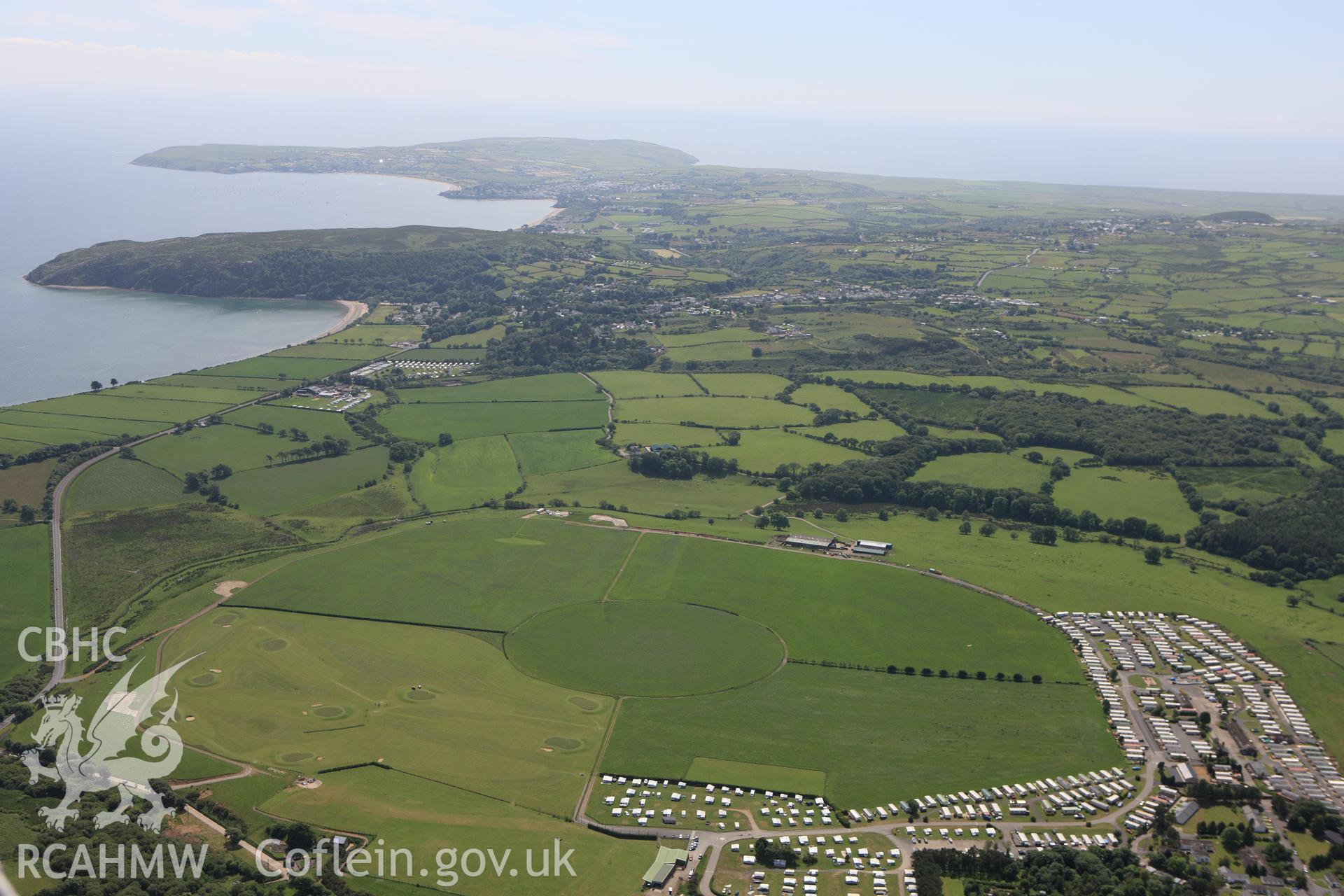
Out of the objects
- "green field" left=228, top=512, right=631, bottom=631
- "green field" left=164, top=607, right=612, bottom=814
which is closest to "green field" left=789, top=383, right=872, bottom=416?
"green field" left=228, top=512, right=631, bottom=631

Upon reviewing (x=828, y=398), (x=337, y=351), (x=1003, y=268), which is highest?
(x=1003, y=268)

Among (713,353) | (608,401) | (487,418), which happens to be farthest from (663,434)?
(713,353)

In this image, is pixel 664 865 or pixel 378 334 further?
pixel 378 334

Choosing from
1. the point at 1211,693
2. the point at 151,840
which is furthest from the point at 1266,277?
the point at 151,840

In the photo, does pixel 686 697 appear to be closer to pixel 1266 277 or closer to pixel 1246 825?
pixel 1246 825

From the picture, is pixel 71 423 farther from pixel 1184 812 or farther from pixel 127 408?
pixel 1184 812

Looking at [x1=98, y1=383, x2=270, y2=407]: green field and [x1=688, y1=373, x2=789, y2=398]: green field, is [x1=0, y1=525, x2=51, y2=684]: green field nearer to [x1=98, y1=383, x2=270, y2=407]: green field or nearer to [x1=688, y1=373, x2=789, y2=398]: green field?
[x1=98, y1=383, x2=270, y2=407]: green field
